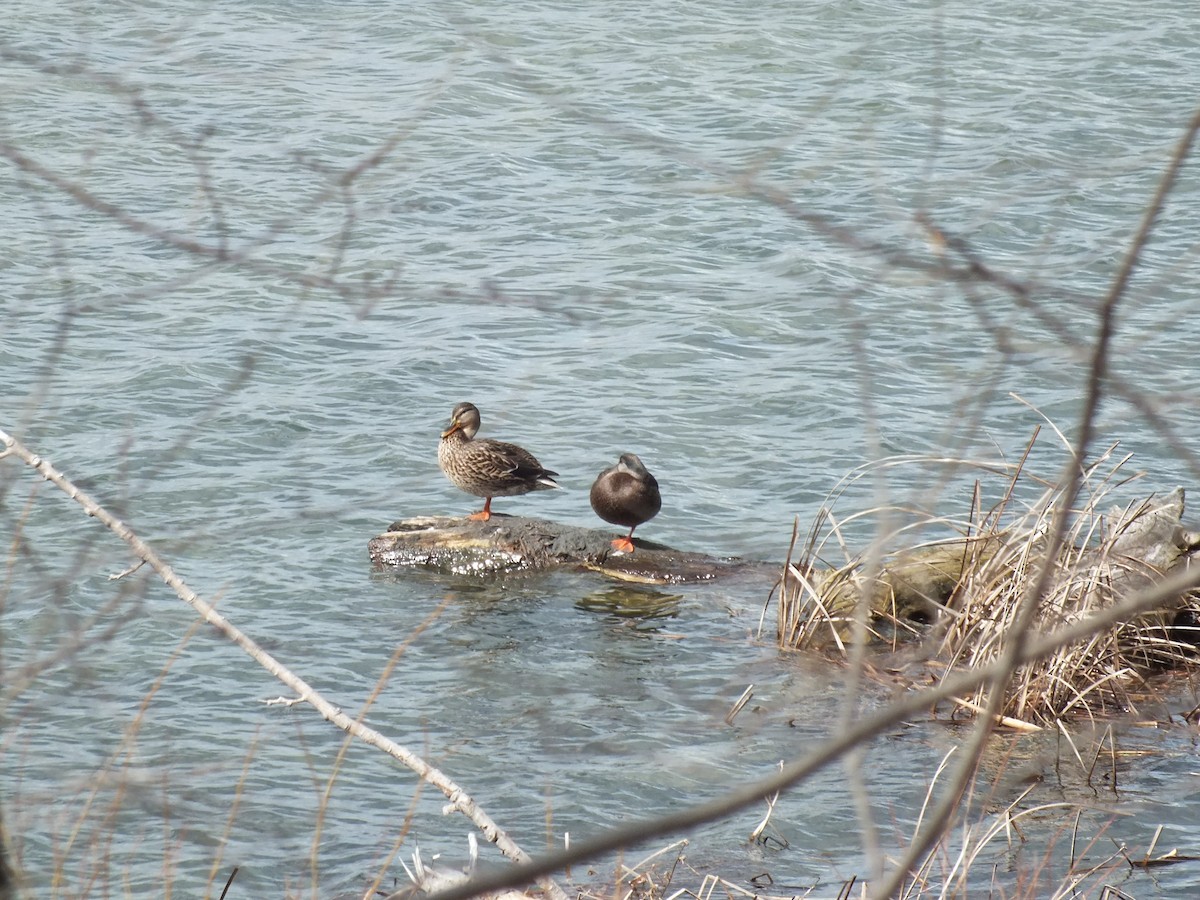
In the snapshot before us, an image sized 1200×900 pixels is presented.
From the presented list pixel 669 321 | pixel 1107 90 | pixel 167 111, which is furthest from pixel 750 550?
pixel 1107 90

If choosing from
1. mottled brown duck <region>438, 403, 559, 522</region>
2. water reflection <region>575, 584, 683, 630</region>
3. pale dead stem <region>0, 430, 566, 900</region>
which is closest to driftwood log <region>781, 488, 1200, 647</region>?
water reflection <region>575, 584, 683, 630</region>

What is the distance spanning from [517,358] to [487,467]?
3306mm

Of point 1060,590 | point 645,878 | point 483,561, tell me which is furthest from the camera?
point 483,561

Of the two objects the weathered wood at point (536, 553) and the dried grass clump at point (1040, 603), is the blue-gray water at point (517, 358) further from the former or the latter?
the dried grass clump at point (1040, 603)

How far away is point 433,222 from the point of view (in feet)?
52.0

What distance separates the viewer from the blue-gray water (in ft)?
19.0

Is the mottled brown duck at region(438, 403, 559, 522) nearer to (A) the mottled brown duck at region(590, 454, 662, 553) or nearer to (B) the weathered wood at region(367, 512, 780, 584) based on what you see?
(B) the weathered wood at region(367, 512, 780, 584)

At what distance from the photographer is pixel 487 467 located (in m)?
10.1

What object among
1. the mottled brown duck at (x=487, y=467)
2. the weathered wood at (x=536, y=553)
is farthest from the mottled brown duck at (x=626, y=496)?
the mottled brown duck at (x=487, y=467)

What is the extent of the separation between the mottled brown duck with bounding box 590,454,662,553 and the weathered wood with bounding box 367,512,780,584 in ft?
0.47

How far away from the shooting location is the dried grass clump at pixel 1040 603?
23.3ft

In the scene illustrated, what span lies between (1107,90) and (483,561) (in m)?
13.0

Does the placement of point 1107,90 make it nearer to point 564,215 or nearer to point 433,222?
point 564,215

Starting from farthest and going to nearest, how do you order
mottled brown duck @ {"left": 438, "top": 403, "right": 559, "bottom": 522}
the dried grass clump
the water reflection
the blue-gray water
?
1. mottled brown duck @ {"left": 438, "top": 403, "right": 559, "bottom": 522}
2. the water reflection
3. the dried grass clump
4. the blue-gray water
